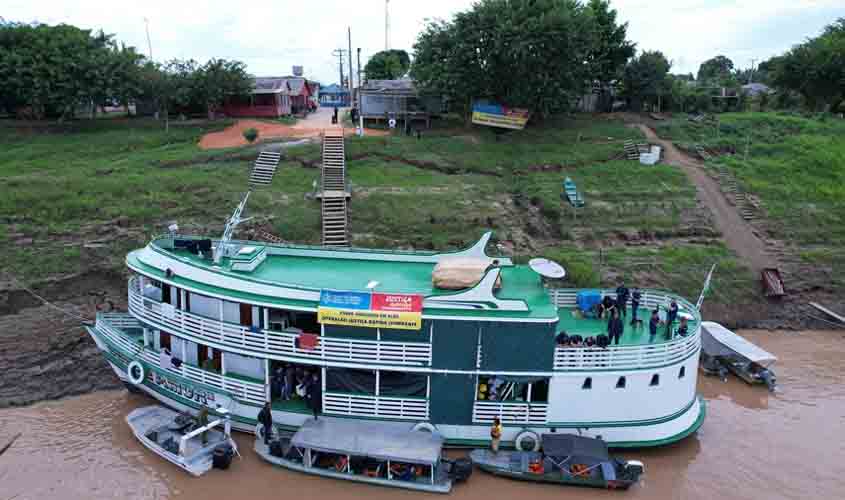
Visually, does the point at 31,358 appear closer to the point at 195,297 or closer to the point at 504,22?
the point at 195,297

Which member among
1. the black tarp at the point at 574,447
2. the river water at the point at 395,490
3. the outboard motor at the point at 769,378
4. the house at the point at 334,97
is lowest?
the river water at the point at 395,490

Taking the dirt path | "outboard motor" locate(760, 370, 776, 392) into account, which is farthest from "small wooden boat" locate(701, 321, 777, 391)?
the dirt path

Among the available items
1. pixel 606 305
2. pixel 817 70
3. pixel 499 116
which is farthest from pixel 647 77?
pixel 606 305

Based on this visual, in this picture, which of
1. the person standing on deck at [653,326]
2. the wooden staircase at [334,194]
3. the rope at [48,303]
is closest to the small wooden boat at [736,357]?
the person standing on deck at [653,326]

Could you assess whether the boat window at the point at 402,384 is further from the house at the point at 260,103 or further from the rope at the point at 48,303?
the house at the point at 260,103

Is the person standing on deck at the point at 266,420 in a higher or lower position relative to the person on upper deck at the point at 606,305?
lower

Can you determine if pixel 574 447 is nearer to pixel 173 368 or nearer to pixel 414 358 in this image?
pixel 414 358
